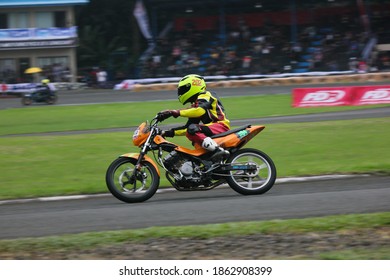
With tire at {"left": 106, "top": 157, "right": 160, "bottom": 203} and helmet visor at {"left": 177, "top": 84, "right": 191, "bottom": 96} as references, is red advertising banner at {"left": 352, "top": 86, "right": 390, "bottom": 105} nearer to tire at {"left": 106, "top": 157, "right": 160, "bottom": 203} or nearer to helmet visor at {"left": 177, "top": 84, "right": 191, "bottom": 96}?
helmet visor at {"left": 177, "top": 84, "right": 191, "bottom": 96}

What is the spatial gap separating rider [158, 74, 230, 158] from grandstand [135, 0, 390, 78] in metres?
32.1

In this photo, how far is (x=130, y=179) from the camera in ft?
30.8

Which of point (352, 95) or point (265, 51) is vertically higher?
point (265, 51)

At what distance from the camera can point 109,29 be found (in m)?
53.8

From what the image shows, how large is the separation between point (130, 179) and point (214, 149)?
4.17ft

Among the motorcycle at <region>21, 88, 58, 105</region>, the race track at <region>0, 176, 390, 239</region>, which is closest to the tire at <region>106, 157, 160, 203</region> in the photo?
the race track at <region>0, 176, 390, 239</region>

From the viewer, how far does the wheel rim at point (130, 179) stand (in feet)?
30.8

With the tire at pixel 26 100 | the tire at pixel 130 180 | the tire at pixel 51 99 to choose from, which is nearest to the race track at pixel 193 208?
the tire at pixel 130 180

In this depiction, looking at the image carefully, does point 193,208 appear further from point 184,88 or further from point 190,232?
point 184,88

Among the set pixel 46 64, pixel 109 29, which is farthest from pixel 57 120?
pixel 109 29

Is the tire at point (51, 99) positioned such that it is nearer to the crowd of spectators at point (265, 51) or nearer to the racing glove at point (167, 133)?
the crowd of spectators at point (265, 51)

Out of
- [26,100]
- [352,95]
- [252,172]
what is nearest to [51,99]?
[26,100]
